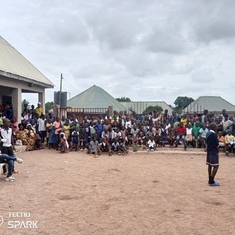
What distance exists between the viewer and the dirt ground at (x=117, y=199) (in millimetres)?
5090

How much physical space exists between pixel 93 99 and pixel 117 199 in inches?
1099

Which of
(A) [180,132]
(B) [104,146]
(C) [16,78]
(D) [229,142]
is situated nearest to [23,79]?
(C) [16,78]

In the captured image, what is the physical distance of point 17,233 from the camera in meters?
4.79

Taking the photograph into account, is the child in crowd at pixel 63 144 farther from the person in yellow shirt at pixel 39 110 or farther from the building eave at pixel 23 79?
the building eave at pixel 23 79

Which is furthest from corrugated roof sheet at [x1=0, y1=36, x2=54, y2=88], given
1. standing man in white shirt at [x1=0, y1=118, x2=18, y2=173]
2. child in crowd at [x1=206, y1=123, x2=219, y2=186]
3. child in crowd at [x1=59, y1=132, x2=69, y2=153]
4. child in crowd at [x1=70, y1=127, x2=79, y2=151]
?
child in crowd at [x1=206, y1=123, x2=219, y2=186]

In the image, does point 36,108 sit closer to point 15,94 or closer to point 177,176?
point 15,94

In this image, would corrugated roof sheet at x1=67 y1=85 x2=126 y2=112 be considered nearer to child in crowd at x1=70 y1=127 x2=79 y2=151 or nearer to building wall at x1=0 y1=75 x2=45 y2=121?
building wall at x1=0 y1=75 x2=45 y2=121

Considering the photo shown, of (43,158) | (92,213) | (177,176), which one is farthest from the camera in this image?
(43,158)

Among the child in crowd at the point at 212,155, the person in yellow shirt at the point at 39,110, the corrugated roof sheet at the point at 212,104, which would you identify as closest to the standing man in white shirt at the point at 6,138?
the child in crowd at the point at 212,155

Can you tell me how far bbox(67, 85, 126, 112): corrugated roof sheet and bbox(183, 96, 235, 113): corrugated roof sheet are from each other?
965 centimetres

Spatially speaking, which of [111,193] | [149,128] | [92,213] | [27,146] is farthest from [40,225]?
[149,128]

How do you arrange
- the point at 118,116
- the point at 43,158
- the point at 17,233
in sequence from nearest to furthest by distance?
1. the point at 17,233
2. the point at 43,158
3. the point at 118,116

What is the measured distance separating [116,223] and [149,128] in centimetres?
1130

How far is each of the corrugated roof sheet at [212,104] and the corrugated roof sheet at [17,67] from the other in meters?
22.8
